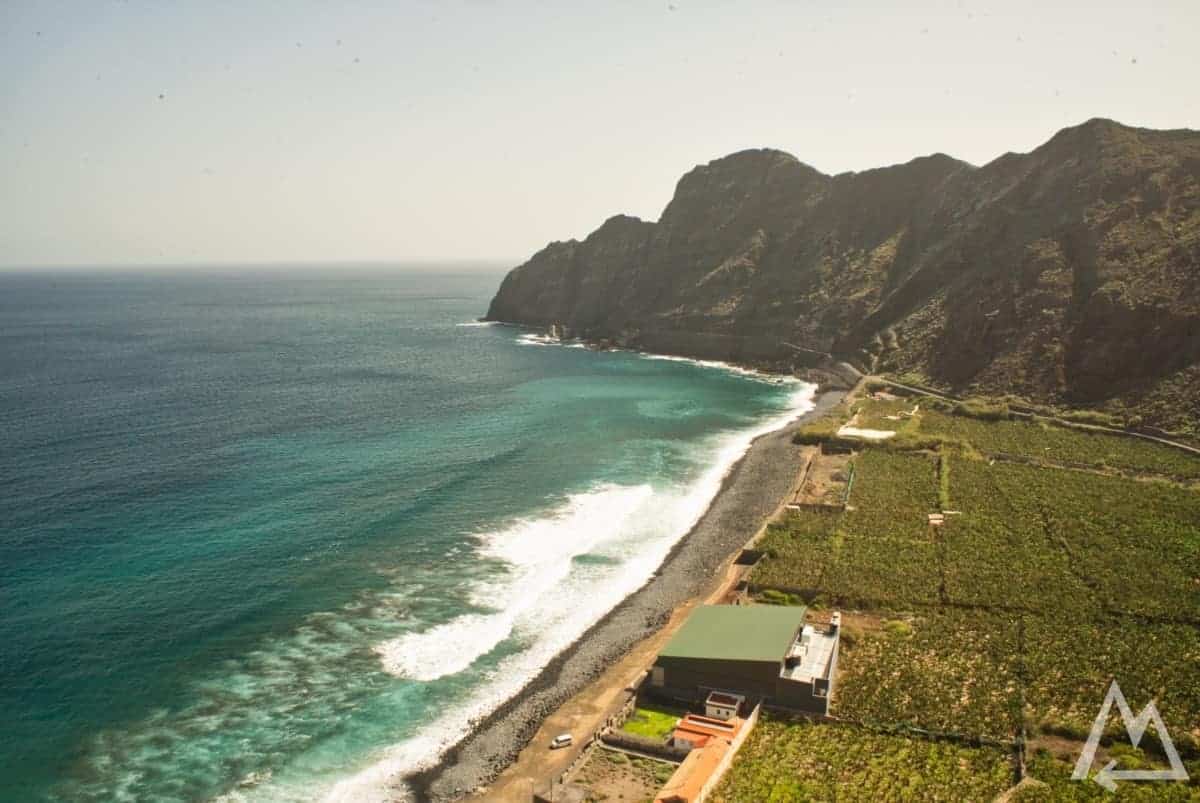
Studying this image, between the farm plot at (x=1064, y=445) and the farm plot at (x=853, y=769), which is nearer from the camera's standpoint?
the farm plot at (x=853, y=769)

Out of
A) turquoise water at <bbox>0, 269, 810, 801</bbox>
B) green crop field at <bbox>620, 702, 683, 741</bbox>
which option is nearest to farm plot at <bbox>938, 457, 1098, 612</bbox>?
green crop field at <bbox>620, 702, 683, 741</bbox>

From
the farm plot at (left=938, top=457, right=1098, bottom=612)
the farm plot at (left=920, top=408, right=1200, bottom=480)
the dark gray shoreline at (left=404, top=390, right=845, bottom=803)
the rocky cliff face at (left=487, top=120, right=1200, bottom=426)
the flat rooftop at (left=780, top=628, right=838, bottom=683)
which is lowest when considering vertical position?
the dark gray shoreline at (left=404, top=390, right=845, bottom=803)

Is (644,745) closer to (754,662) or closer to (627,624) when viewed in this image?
(754,662)

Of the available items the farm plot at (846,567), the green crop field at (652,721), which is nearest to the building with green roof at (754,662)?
the green crop field at (652,721)

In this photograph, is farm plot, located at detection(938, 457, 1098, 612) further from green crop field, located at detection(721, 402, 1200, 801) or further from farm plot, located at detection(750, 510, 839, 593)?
farm plot, located at detection(750, 510, 839, 593)

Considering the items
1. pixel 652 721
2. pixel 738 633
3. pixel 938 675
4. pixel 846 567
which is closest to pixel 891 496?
pixel 846 567

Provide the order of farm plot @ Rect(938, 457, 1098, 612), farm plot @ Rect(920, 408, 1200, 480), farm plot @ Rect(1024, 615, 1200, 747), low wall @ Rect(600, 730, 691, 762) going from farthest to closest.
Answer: farm plot @ Rect(920, 408, 1200, 480) → farm plot @ Rect(938, 457, 1098, 612) → farm plot @ Rect(1024, 615, 1200, 747) → low wall @ Rect(600, 730, 691, 762)

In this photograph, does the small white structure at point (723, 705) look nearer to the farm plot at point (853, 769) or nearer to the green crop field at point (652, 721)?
the farm plot at point (853, 769)
